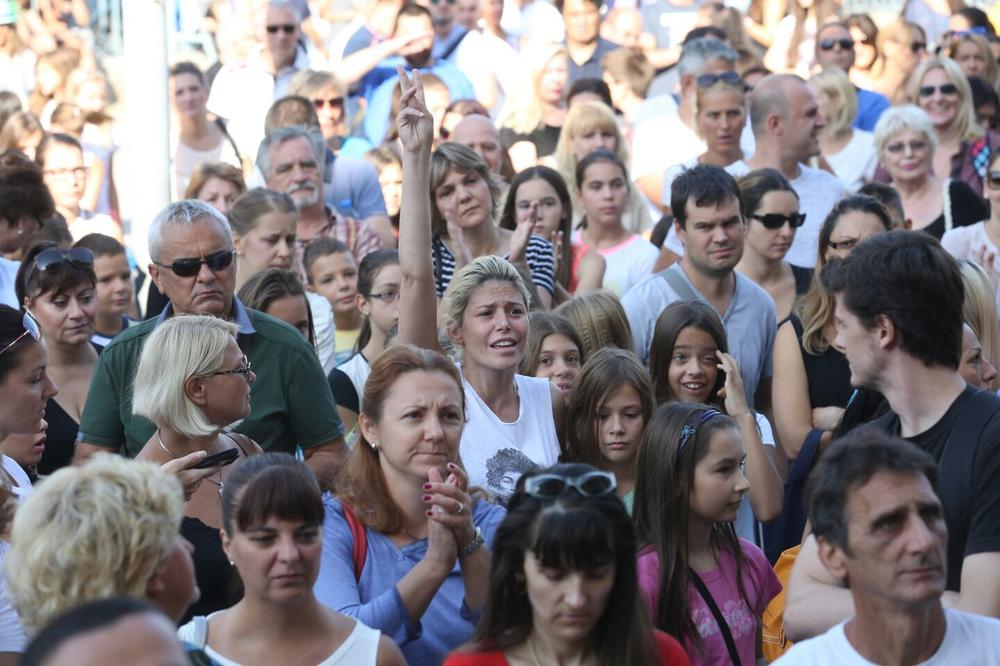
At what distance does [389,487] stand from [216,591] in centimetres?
57

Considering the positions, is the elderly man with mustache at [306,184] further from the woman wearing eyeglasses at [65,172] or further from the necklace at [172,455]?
the necklace at [172,455]

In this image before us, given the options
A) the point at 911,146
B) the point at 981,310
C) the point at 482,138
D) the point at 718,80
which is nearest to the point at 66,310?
the point at 981,310

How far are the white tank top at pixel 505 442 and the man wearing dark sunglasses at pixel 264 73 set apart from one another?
20.7 ft

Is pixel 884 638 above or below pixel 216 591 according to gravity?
above

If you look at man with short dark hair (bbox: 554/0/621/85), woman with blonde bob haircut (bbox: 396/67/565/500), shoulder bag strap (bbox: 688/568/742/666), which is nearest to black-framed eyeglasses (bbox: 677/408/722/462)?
shoulder bag strap (bbox: 688/568/742/666)

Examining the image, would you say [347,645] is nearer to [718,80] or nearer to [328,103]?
[718,80]

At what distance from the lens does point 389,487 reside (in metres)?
4.43

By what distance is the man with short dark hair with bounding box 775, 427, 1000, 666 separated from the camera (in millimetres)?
3297

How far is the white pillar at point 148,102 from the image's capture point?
8562 millimetres

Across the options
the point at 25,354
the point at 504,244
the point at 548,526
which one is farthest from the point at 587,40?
the point at 548,526

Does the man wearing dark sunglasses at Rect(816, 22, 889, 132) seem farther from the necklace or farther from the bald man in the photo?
the necklace

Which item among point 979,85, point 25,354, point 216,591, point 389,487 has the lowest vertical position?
point 216,591

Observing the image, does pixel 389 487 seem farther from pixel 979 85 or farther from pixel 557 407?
pixel 979 85

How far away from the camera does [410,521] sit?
4383mm
